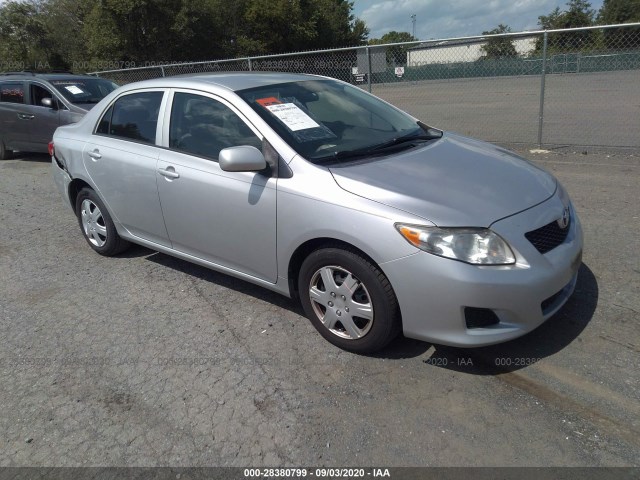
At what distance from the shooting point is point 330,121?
12.2 ft

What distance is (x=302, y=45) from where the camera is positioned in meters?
46.9

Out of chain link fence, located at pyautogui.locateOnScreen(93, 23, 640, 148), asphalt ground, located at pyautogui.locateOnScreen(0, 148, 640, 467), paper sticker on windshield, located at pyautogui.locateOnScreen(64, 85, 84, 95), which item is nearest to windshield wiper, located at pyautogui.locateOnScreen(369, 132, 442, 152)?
asphalt ground, located at pyautogui.locateOnScreen(0, 148, 640, 467)

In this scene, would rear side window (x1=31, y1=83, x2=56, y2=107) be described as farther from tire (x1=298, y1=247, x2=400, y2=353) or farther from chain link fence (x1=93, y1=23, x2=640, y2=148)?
tire (x1=298, y1=247, x2=400, y2=353)

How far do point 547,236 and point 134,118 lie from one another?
336cm

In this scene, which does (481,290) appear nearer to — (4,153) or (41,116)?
(41,116)

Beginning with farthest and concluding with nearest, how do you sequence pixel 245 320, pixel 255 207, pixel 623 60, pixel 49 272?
pixel 623 60 → pixel 49 272 → pixel 245 320 → pixel 255 207

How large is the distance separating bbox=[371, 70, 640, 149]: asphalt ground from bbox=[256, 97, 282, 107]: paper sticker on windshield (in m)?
6.78

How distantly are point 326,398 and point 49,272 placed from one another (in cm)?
332

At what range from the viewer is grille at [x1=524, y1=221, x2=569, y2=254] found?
284 centimetres

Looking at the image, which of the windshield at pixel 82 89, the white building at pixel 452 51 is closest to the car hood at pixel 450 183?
the white building at pixel 452 51

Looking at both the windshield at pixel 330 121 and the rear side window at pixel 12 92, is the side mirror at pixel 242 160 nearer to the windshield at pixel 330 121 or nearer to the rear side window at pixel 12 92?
the windshield at pixel 330 121

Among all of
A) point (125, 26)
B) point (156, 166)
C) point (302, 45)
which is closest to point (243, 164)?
point (156, 166)

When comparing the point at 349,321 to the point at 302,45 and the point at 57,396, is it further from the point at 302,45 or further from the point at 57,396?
the point at 302,45

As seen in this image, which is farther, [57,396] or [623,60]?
[623,60]
